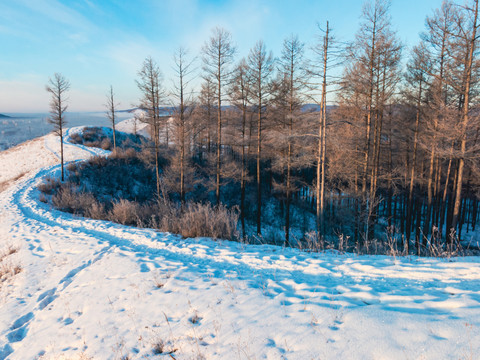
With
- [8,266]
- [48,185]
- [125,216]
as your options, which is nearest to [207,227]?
[125,216]

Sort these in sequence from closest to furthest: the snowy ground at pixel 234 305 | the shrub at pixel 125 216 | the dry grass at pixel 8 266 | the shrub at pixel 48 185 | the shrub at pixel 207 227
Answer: the snowy ground at pixel 234 305 < the dry grass at pixel 8 266 < the shrub at pixel 207 227 < the shrub at pixel 125 216 < the shrub at pixel 48 185

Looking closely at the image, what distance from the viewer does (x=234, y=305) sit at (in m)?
3.15

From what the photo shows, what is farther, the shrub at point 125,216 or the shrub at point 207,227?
the shrub at point 125,216

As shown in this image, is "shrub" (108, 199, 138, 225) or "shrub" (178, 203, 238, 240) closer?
"shrub" (178, 203, 238, 240)

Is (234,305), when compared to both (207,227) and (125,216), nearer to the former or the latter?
(207,227)

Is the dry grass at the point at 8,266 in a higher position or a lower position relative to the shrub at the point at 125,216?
lower

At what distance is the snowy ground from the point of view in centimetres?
230

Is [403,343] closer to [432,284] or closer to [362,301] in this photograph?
[362,301]

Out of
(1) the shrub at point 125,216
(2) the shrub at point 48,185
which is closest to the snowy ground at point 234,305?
(1) the shrub at point 125,216

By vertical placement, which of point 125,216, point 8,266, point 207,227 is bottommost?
point 8,266

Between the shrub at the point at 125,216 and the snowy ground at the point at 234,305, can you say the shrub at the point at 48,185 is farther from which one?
A: the snowy ground at the point at 234,305

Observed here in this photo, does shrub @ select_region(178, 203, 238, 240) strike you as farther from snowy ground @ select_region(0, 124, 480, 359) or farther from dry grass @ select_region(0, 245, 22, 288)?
dry grass @ select_region(0, 245, 22, 288)

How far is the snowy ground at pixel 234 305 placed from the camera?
2.30m

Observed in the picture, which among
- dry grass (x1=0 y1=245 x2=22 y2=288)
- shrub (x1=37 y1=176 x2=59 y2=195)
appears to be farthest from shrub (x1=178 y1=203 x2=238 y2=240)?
shrub (x1=37 y1=176 x2=59 y2=195)
